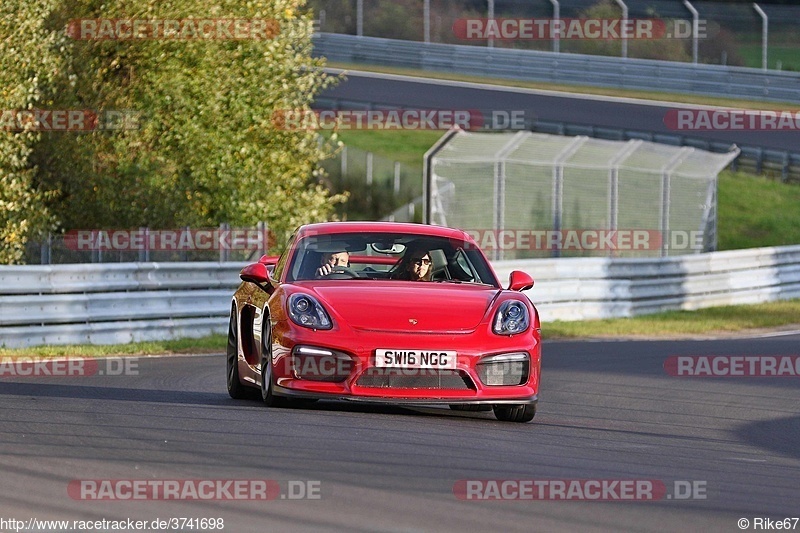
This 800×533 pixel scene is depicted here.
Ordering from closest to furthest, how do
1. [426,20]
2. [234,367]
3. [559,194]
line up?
[234,367] → [559,194] → [426,20]

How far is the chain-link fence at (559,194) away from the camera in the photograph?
24.2 meters

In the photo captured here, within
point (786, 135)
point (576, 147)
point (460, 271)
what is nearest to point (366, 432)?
point (460, 271)

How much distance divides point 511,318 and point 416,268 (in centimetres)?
102

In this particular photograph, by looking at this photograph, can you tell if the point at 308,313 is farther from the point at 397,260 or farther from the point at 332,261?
the point at 397,260

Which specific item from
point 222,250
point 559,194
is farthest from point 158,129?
point 559,194

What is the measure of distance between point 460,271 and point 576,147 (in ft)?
49.3

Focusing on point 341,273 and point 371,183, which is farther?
point 371,183

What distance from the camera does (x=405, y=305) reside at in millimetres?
8867

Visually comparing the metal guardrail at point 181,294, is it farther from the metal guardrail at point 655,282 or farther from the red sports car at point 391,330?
the red sports car at point 391,330

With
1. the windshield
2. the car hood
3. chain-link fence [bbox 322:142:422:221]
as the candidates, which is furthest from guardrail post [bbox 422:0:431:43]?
the car hood

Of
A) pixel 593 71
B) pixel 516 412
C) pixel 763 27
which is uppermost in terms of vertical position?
pixel 763 27

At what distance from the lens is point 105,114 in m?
21.0

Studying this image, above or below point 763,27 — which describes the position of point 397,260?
below

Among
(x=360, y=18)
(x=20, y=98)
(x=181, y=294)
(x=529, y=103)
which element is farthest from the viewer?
(x=360, y=18)
